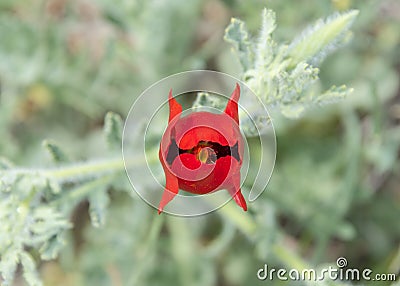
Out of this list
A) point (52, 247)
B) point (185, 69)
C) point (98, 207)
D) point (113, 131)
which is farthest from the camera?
point (185, 69)

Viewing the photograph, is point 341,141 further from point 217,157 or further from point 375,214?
point 217,157

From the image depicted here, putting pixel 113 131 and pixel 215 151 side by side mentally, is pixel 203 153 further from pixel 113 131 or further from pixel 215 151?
pixel 113 131

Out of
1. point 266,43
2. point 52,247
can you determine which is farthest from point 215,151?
point 52,247

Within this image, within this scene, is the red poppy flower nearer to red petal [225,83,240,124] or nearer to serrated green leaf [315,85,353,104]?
red petal [225,83,240,124]

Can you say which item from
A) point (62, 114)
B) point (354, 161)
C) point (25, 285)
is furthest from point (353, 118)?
point (25, 285)

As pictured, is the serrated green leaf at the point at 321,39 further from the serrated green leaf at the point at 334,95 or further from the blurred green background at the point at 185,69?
the blurred green background at the point at 185,69

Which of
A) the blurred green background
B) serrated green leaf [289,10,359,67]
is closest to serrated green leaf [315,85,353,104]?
serrated green leaf [289,10,359,67]

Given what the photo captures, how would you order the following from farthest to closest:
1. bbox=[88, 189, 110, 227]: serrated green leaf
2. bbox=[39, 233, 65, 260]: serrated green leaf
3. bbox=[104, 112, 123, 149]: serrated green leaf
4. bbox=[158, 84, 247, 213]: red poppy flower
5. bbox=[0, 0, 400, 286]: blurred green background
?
bbox=[0, 0, 400, 286]: blurred green background, bbox=[104, 112, 123, 149]: serrated green leaf, bbox=[88, 189, 110, 227]: serrated green leaf, bbox=[39, 233, 65, 260]: serrated green leaf, bbox=[158, 84, 247, 213]: red poppy flower

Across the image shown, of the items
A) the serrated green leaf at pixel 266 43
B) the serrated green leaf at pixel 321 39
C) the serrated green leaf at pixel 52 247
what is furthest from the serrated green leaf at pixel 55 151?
the serrated green leaf at pixel 321 39
